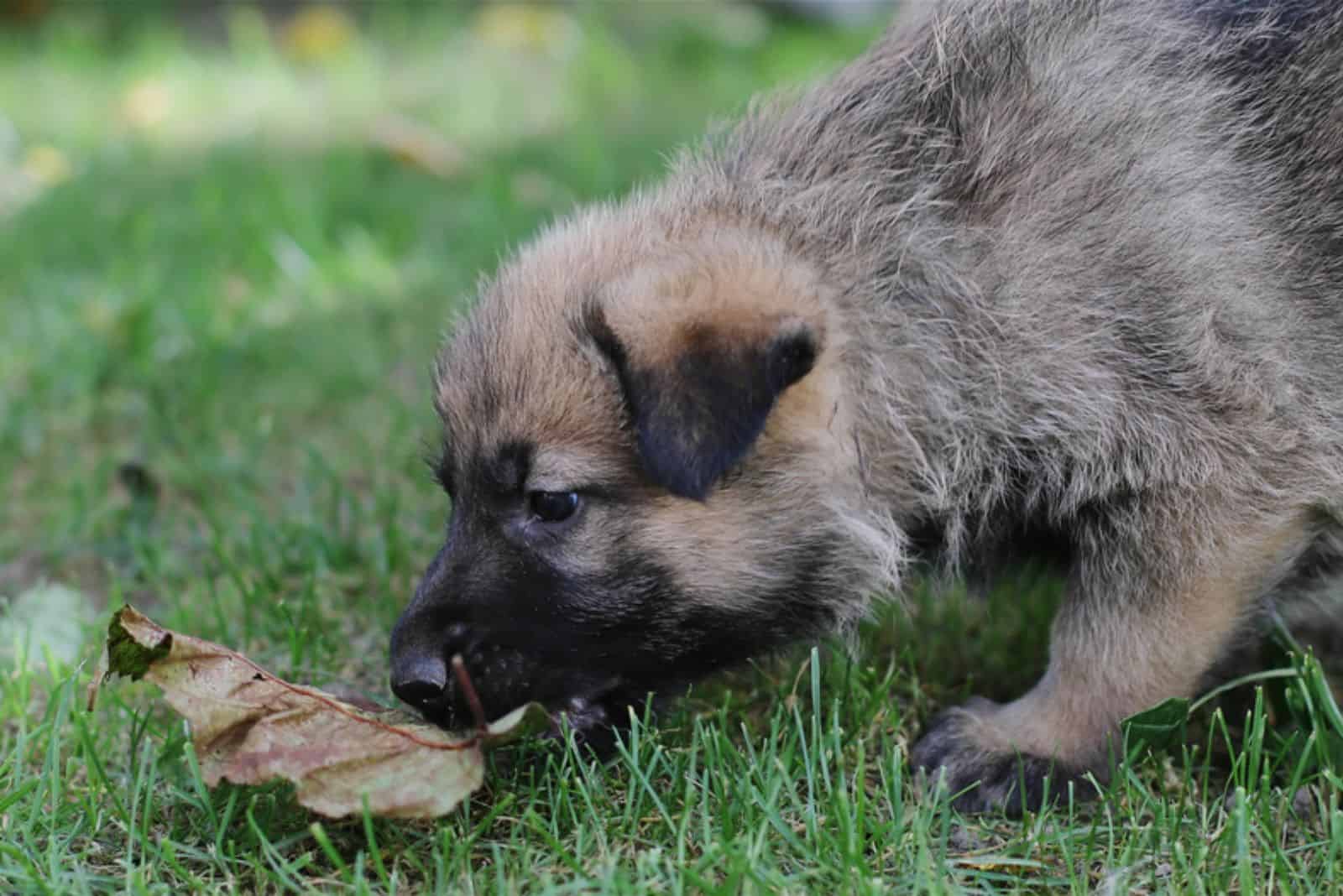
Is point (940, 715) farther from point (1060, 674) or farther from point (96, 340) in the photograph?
point (96, 340)

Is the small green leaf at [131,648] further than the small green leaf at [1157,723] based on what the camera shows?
No

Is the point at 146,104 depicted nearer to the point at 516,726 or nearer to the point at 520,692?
the point at 520,692

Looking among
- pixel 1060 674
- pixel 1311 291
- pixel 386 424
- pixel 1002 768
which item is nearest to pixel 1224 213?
pixel 1311 291

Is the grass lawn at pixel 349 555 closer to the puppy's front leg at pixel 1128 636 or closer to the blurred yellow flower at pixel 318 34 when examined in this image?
the puppy's front leg at pixel 1128 636

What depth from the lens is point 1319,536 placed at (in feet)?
10.1

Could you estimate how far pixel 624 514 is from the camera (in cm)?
279

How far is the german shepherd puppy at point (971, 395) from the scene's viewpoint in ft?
9.18

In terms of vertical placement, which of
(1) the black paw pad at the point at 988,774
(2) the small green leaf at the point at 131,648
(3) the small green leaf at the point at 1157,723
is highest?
(2) the small green leaf at the point at 131,648

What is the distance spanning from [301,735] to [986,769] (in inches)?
51.8

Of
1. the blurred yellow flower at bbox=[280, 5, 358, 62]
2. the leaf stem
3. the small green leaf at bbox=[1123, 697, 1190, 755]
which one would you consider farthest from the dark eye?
the blurred yellow flower at bbox=[280, 5, 358, 62]

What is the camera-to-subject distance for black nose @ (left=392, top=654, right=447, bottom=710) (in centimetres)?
275

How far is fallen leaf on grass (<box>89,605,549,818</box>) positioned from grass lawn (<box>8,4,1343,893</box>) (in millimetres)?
99

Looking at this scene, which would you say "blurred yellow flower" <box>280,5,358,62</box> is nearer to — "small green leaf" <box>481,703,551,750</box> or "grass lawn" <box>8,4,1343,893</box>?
"grass lawn" <box>8,4,1343,893</box>

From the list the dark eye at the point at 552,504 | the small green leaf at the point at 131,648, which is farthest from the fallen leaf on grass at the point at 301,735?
the dark eye at the point at 552,504
